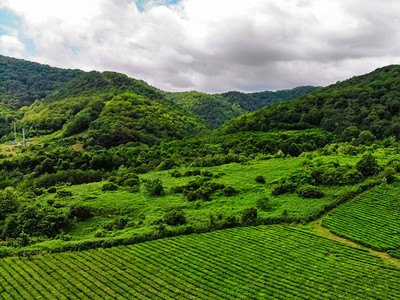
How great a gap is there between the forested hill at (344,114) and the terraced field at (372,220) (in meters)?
65.3

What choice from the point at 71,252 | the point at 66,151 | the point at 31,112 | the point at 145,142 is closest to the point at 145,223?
the point at 71,252

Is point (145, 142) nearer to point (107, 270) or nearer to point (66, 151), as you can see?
point (66, 151)

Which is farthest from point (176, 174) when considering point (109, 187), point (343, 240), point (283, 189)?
point (343, 240)

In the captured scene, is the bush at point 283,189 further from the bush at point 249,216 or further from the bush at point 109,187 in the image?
the bush at point 109,187

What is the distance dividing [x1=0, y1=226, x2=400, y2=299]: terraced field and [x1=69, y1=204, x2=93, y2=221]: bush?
1499 cm

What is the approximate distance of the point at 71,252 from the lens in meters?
43.8

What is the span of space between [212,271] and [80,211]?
32254 mm

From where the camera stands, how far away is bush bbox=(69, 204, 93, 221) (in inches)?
2250

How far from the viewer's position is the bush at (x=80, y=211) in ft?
187

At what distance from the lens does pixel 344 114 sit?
131 metres

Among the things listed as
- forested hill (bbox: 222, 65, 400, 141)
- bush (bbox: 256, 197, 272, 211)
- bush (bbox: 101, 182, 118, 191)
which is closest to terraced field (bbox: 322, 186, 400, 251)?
bush (bbox: 256, 197, 272, 211)

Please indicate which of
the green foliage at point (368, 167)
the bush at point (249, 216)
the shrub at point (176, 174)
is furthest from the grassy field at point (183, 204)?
the green foliage at point (368, 167)

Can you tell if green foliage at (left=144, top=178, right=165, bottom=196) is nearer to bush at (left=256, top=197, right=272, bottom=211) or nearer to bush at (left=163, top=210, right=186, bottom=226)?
bush at (left=163, top=210, right=186, bottom=226)

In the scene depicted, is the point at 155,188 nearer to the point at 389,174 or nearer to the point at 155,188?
the point at 155,188
